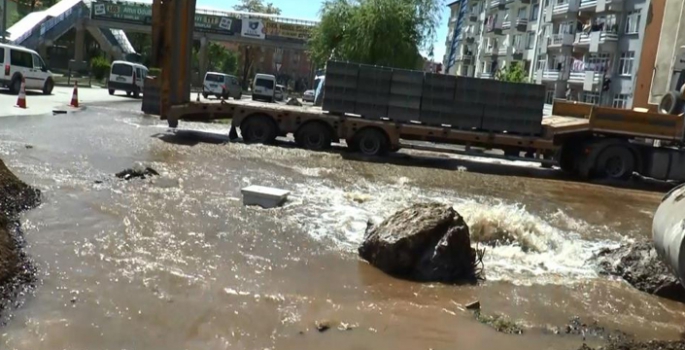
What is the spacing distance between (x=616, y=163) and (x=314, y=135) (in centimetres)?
787

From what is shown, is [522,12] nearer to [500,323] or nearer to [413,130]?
[413,130]

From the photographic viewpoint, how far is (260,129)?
17891 mm

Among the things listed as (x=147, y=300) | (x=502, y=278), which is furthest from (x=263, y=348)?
(x=502, y=278)

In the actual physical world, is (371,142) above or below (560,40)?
below

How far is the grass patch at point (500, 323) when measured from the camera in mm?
5809

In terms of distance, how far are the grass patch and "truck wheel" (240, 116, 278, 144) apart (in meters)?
12.3

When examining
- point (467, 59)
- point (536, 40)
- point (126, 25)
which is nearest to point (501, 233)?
point (126, 25)

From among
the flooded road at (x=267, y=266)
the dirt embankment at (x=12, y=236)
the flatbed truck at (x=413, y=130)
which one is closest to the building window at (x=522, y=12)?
the flatbed truck at (x=413, y=130)

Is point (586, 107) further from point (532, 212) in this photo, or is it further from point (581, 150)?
point (532, 212)

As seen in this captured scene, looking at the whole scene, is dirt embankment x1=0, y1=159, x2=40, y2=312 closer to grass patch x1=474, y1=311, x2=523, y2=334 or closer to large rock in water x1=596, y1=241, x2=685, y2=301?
grass patch x1=474, y1=311, x2=523, y2=334

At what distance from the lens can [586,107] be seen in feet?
61.5

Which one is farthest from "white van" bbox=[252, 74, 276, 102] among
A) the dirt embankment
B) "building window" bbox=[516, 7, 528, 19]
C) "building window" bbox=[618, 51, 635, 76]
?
the dirt embankment

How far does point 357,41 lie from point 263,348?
32.8 m

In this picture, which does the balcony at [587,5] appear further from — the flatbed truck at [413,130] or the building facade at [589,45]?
the flatbed truck at [413,130]
